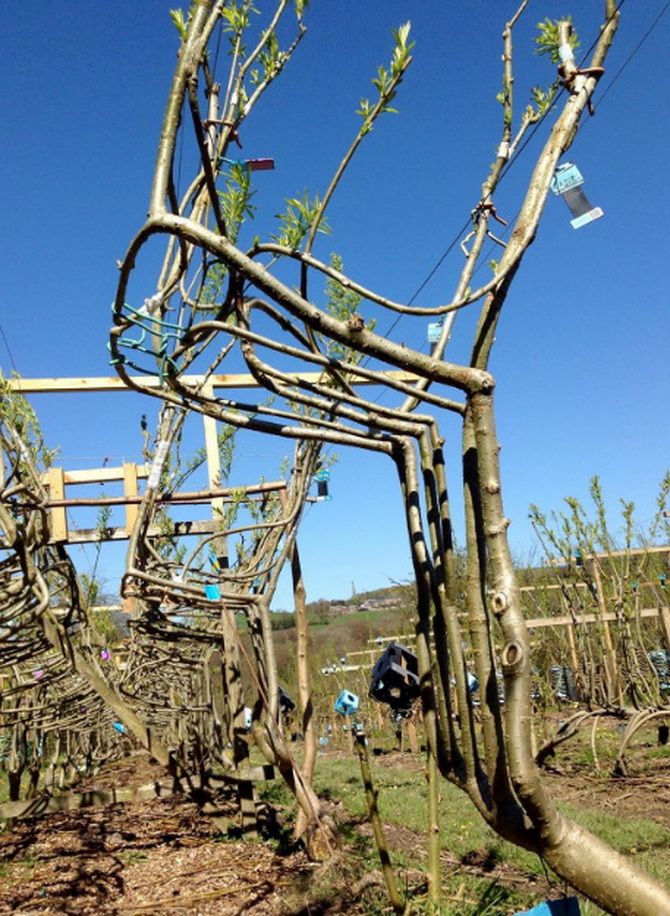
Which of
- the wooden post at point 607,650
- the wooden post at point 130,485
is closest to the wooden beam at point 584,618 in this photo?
the wooden post at point 607,650

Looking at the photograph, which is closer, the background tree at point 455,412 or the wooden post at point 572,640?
the background tree at point 455,412

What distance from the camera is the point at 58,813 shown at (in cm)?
673

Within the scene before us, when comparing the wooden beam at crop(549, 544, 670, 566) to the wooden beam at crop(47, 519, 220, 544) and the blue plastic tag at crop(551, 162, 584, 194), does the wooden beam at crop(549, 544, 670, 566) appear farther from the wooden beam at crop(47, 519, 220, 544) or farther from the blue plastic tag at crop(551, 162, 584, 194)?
the blue plastic tag at crop(551, 162, 584, 194)

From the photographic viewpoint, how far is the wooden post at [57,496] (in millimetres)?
5410

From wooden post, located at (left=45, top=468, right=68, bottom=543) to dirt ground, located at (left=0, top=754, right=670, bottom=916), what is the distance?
2125 mm

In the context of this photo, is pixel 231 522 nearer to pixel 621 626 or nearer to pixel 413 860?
pixel 413 860

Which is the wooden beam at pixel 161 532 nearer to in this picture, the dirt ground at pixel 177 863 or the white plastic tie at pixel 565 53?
the dirt ground at pixel 177 863

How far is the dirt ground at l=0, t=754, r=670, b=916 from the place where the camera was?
11.7 ft

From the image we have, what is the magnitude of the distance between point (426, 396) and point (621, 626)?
651 centimetres

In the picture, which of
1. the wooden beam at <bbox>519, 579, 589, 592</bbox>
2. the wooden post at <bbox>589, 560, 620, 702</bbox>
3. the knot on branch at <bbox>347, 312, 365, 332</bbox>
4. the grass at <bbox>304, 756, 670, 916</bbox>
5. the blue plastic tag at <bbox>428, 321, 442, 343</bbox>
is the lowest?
the grass at <bbox>304, 756, 670, 916</bbox>

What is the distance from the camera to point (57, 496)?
5582mm

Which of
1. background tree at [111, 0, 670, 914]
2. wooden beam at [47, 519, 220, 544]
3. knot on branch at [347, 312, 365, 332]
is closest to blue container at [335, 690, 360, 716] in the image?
wooden beam at [47, 519, 220, 544]

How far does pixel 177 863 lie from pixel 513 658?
411 cm

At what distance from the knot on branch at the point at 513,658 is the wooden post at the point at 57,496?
4706 mm
